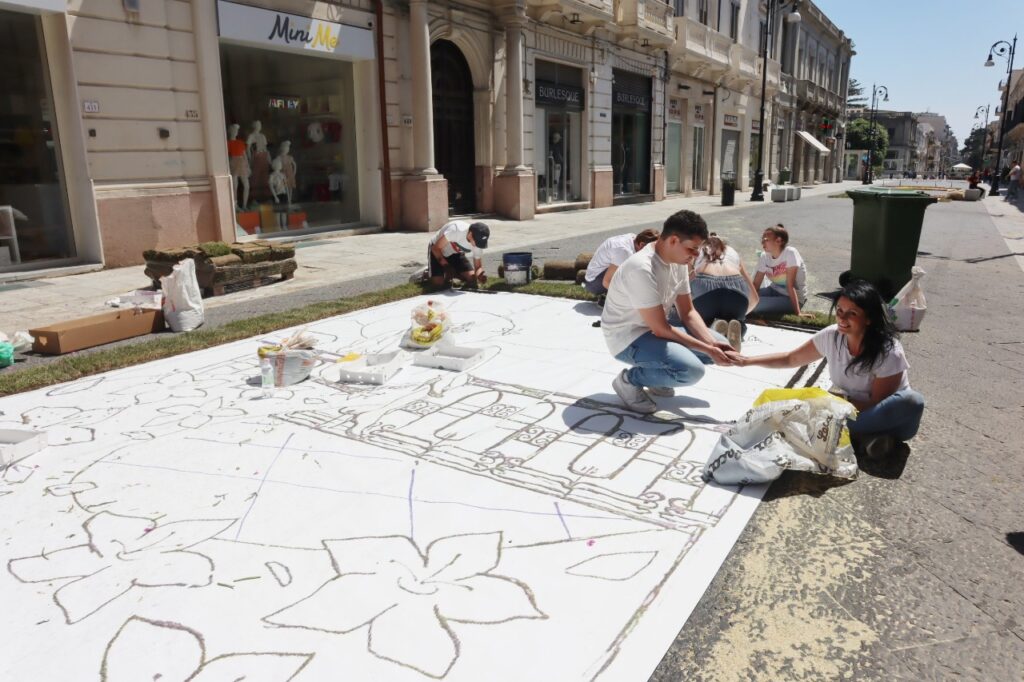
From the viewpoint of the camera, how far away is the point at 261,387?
17.4 feet

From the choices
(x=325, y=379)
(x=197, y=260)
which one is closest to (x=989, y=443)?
(x=325, y=379)

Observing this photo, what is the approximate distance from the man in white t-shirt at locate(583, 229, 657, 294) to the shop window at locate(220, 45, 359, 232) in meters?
8.63

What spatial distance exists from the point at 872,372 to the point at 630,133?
2381 cm

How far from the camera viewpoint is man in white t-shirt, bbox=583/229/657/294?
20.6ft

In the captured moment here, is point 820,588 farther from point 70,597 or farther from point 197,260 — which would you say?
point 197,260

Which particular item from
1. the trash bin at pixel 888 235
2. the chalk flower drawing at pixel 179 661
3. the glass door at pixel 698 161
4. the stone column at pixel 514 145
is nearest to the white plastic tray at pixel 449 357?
the chalk flower drawing at pixel 179 661

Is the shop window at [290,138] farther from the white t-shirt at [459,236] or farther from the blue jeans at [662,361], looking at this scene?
the blue jeans at [662,361]

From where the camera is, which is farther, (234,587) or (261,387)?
(261,387)

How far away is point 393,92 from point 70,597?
47.4 ft

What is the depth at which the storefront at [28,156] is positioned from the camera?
10188 millimetres

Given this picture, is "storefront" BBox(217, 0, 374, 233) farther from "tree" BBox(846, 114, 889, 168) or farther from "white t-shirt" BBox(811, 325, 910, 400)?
"tree" BBox(846, 114, 889, 168)

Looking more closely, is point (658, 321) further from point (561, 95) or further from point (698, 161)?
point (698, 161)

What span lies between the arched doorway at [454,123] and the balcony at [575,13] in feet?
9.81

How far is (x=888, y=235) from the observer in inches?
323
